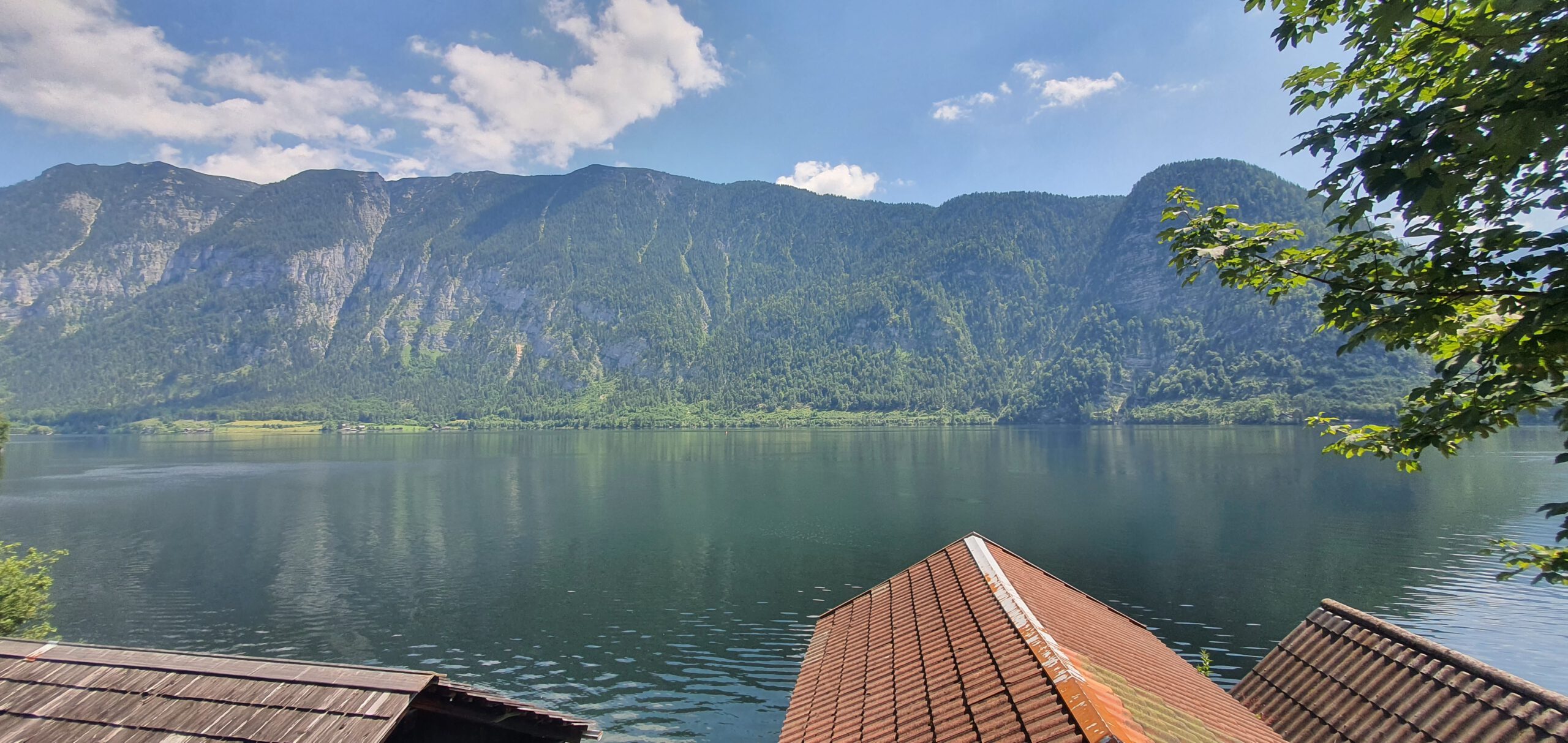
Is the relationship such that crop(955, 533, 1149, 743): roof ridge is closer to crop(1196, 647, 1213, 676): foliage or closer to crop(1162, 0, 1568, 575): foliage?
crop(1162, 0, 1568, 575): foliage

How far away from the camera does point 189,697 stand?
1019 centimetres

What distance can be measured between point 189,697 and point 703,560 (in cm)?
4414

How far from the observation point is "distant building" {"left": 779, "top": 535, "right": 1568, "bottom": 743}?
9875 millimetres

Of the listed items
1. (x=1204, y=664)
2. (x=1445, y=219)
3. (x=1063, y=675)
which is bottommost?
(x=1204, y=664)

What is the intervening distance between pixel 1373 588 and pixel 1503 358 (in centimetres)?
4752

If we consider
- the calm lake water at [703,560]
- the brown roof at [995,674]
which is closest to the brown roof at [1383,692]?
the brown roof at [995,674]

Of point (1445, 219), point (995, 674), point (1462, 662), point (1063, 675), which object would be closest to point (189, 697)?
point (995, 674)

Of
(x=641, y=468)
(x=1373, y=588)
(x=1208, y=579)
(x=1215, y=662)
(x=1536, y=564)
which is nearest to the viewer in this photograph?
(x=1536, y=564)

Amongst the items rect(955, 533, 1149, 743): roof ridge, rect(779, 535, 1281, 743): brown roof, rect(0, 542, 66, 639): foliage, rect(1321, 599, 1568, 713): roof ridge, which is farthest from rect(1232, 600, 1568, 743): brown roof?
rect(0, 542, 66, 639): foliage

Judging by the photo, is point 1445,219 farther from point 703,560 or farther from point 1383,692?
point 703,560

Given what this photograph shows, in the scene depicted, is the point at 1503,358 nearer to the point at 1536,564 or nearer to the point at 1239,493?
the point at 1536,564

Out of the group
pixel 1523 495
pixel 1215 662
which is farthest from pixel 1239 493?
pixel 1215 662

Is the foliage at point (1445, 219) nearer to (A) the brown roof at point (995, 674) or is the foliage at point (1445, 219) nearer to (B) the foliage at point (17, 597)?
(A) the brown roof at point (995, 674)

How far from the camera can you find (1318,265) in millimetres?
8164
